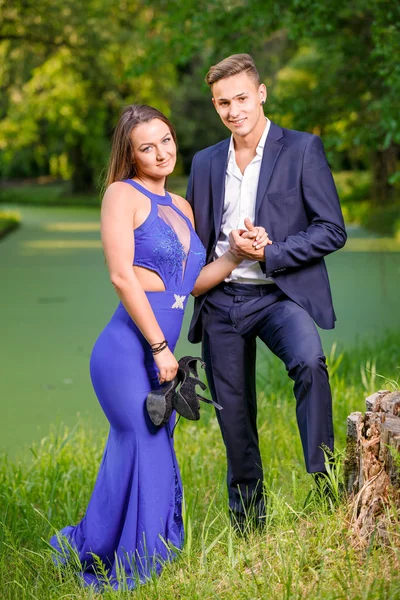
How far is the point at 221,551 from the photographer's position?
265 centimetres

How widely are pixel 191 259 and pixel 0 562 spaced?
1.04 metres

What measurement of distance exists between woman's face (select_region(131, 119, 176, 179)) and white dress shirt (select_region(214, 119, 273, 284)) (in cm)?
41

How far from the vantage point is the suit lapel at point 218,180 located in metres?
3.07

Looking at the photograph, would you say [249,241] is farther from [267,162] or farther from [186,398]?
[186,398]

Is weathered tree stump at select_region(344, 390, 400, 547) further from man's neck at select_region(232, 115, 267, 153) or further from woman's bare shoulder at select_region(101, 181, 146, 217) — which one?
man's neck at select_region(232, 115, 267, 153)

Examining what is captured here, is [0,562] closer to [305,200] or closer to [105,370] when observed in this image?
[105,370]

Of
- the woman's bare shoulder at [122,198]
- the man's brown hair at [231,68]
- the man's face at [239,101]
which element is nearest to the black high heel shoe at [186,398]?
the woman's bare shoulder at [122,198]

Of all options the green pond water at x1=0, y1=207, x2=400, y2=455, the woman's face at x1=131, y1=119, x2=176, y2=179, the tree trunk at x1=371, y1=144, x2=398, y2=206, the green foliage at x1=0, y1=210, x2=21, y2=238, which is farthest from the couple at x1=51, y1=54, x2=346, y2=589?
the tree trunk at x1=371, y1=144, x2=398, y2=206

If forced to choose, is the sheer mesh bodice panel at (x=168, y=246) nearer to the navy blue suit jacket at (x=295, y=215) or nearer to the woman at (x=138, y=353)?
the woman at (x=138, y=353)

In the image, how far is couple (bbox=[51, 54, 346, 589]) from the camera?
2713mm

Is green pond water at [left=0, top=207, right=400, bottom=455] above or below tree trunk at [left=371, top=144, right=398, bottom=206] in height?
below

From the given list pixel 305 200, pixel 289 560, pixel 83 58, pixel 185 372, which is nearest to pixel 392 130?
pixel 305 200

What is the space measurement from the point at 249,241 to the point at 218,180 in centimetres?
30

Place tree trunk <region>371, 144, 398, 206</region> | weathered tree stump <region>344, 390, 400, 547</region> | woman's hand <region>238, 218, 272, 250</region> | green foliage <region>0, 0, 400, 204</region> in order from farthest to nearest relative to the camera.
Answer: tree trunk <region>371, 144, 398, 206</region>, green foliage <region>0, 0, 400, 204</region>, woman's hand <region>238, 218, 272, 250</region>, weathered tree stump <region>344, 390, 400, 547</region>
